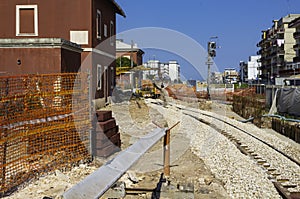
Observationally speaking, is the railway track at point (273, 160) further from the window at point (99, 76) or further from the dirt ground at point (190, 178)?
the window at point (99, 76)

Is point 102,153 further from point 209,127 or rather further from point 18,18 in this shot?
point 18,18

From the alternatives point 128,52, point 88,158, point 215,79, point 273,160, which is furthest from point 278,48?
point 88,158

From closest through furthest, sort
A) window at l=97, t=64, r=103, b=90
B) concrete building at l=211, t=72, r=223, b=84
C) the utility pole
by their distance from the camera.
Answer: window at l=97, t=64, r=103, b=90, the utility pole, concrete building at l=211, t=72, r=223, b=84

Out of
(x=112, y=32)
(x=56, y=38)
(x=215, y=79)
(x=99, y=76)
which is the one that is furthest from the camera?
(x=215, y=79)

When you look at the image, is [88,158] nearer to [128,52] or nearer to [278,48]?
[128,52]

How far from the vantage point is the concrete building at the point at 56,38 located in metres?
16.8

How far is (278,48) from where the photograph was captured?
84.9 meters

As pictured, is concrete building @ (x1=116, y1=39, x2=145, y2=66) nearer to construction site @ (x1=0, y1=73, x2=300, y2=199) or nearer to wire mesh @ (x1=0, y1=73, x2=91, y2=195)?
construction site @ (x1=0, y1=73, x2=300, y2=199)

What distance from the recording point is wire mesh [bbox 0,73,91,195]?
6918 millimetres

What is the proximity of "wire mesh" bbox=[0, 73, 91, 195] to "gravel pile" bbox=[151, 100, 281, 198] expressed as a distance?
3.37 m

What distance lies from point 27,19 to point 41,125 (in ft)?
50.9

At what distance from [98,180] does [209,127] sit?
50.9ft

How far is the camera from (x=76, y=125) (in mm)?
8758

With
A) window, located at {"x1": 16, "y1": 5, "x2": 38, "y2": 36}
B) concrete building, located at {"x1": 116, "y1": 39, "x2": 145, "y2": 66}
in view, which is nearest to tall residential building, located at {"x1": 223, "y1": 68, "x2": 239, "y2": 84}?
concrete building, located at {"x1": 116, "y1": 39, "x2": 145, "y2": 66}
